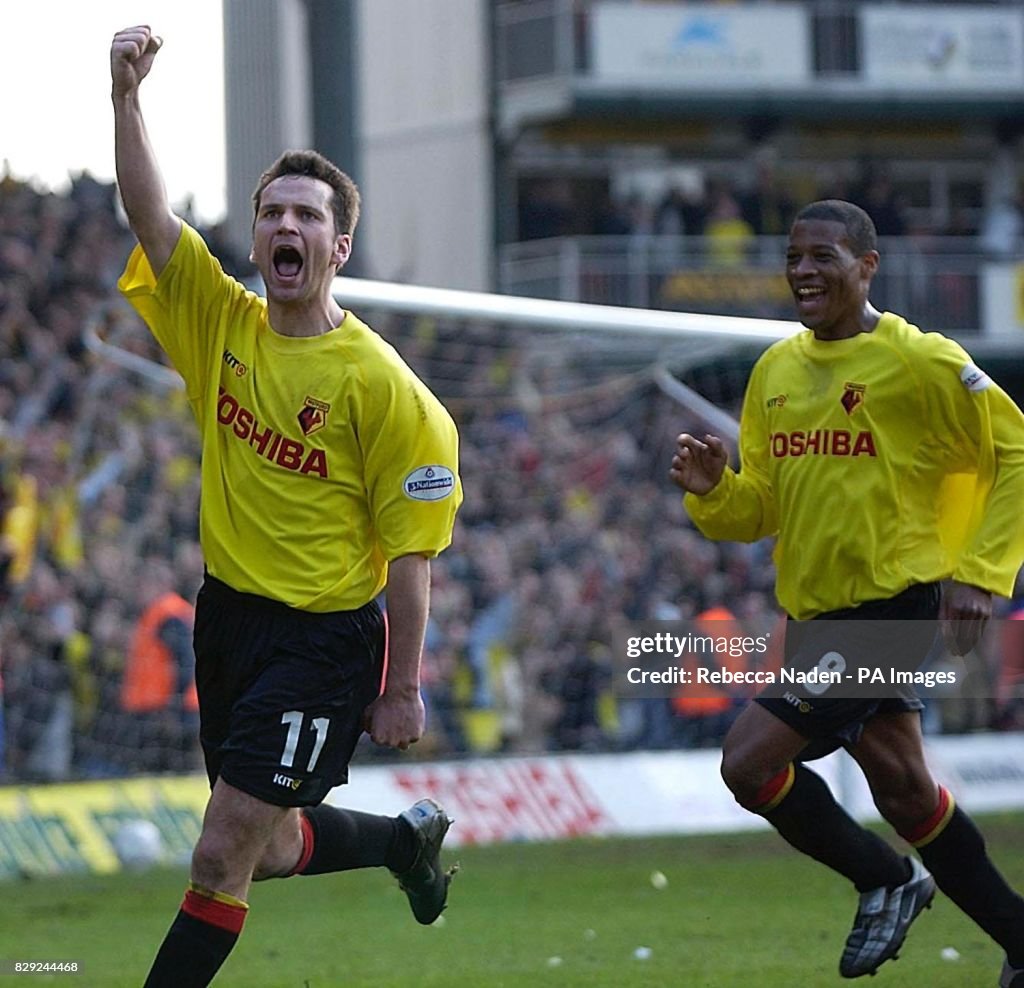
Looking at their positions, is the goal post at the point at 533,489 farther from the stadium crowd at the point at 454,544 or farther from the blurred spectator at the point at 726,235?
the blurred spectator at the point at 726,235

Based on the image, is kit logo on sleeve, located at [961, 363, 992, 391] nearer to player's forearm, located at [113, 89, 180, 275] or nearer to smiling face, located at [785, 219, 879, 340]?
smiling face, located at [785, 219, 879, 340]

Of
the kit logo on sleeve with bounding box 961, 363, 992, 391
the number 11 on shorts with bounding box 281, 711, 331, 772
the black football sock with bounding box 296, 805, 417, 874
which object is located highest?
the kit logo on sleeve with bounding box 961, 363, 992, 391

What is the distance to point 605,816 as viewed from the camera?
1514 cm

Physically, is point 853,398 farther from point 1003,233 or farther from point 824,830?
point 1003,233

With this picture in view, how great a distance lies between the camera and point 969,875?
7094mm

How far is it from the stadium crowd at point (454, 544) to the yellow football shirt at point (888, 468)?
306 inches

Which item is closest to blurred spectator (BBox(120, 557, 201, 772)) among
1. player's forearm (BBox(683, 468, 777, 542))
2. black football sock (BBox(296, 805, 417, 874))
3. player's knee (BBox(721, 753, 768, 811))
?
black football sock (BBox(296, 805, 417, 874))

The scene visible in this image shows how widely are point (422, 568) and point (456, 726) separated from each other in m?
9.37

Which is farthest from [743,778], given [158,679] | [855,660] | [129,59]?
[158,679]

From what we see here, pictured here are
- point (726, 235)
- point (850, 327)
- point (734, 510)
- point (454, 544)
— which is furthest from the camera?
point (726, 235)

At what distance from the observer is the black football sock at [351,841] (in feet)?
22.6

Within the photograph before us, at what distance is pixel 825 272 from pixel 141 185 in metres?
2.18

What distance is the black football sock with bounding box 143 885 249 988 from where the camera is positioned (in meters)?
6.01

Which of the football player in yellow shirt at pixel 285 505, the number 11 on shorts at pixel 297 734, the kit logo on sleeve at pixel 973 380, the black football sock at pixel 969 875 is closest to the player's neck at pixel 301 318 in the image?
the football player in yellow shirt at pixel 285 505
